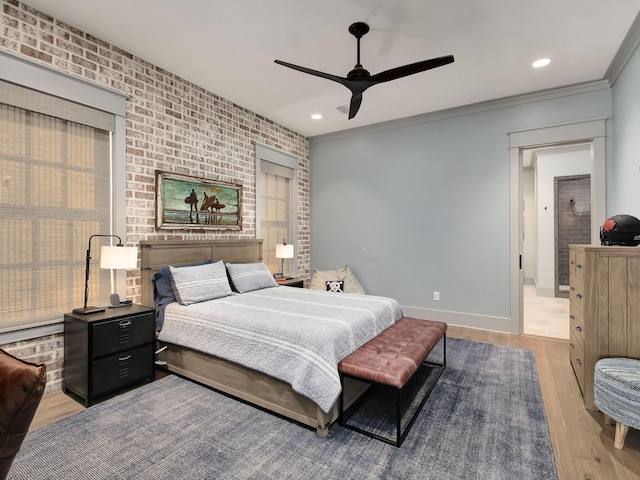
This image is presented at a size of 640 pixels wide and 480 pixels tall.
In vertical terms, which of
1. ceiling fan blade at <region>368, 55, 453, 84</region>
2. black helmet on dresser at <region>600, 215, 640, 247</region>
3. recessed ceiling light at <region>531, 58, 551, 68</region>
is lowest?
black helmet on dresser at <region>600, 215, 640, 247</region>

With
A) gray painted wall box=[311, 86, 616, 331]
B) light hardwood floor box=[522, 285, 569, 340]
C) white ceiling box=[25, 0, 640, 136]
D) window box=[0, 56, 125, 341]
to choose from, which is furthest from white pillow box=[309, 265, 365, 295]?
window box=[0, 56, 125, 341]

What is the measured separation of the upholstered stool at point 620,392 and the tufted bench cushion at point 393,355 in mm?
1034

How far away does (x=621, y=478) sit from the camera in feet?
5.62

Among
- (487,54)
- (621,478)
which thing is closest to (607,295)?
(621,478)

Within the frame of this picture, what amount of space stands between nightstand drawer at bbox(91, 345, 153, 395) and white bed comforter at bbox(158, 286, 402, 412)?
249mm

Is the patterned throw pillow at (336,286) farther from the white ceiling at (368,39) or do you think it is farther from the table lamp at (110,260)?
the table lamp at (110,260)

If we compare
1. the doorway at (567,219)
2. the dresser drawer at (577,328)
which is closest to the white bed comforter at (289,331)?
the dresser drawer at (577,328)

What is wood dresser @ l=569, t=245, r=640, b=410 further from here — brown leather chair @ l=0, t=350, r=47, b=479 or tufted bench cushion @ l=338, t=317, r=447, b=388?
brown leather chair @ l=0, t=350, r=47, b=479

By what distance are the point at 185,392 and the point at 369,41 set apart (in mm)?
3360

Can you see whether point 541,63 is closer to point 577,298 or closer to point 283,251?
point 577,298

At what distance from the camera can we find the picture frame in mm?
3458

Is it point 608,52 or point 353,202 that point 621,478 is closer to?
point 608,52

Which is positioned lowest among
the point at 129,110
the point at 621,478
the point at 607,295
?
the point at 621,478

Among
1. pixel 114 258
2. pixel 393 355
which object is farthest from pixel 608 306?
pixel 114 258
